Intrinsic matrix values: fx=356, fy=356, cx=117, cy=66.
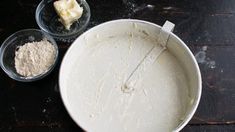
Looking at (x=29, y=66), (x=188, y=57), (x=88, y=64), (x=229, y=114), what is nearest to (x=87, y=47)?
(x=88, y=64)

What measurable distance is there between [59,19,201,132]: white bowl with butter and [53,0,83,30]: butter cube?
0.09 meters

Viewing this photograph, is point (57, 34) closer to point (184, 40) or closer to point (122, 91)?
point (122, 91)

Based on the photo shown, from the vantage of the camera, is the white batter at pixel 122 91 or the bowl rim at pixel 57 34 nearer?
the white batter at pixel 122 91

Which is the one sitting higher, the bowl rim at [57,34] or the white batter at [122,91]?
the bowl rim at [57,34]

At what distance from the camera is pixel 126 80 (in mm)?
958

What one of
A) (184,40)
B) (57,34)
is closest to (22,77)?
(57,34)

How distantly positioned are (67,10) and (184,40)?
350mm

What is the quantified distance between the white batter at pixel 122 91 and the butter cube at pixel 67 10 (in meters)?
0.10

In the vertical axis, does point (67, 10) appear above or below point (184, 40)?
above

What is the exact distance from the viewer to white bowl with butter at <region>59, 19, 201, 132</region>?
2.97 ft

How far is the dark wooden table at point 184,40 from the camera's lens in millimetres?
926

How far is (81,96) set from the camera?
0.93 metres

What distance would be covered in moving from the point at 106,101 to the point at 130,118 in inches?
3.0

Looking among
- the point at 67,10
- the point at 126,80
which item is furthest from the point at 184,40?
the point at 67,10
